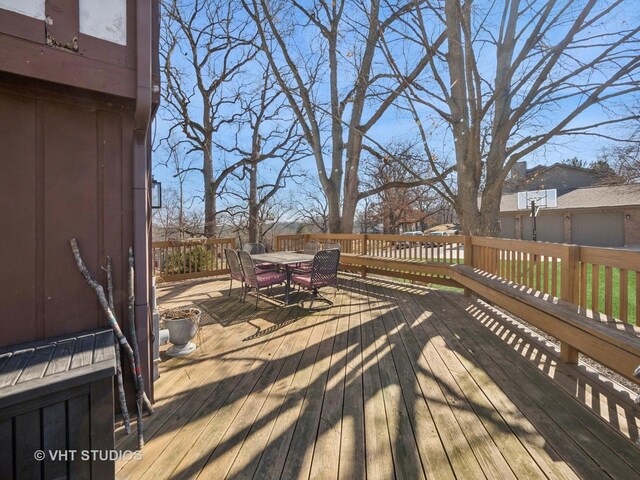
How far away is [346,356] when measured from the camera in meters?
2.79

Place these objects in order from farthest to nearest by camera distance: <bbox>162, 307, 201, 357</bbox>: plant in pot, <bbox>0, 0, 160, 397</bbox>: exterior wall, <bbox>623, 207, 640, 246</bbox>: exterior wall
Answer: <bbox>623, 207, 640, 246</bbox>: exterior wall → <bbox>162, 307, 201, 357</bbox>: plant in pot → <bbox>0, 0, 160, 397</bbox>: exterior wall

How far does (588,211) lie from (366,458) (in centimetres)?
2166

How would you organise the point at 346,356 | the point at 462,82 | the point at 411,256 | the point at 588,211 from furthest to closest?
the point at 588,211 → the point at 411,256 → the point at 462,82 → the point at 346,356

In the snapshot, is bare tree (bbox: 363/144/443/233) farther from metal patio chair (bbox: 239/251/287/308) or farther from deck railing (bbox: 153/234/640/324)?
metal patio chair (bbox: 239/251/287/308)

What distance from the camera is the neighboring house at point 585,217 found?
15586mm

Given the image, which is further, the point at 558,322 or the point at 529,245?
the point at 529,245

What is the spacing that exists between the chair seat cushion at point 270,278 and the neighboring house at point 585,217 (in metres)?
13.8

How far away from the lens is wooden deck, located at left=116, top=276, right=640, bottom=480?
4.97ft

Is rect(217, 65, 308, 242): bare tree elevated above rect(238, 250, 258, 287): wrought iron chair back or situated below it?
above

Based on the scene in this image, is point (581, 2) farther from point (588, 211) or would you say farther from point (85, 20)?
point (588, 211)

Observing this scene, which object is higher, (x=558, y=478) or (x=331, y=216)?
(x=331, y=216)

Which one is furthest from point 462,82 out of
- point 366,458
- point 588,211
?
point 588,211

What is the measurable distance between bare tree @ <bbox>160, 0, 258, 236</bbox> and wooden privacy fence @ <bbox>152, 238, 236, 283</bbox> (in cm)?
570

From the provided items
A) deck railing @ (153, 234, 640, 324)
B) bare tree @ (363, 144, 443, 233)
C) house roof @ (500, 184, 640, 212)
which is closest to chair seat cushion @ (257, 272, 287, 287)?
deck railing @ (153, 234, 640, 324)
